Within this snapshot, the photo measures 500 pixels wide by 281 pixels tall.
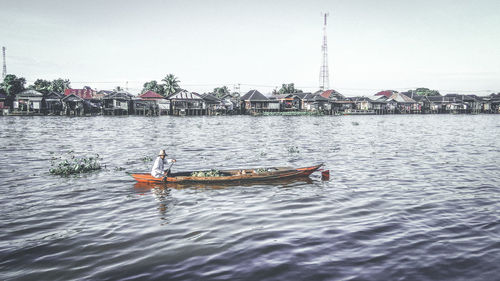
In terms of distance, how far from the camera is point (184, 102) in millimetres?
85438

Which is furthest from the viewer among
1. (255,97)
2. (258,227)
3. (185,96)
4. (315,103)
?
(315,103)

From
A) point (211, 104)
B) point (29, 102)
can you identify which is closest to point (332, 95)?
point (211, 104)

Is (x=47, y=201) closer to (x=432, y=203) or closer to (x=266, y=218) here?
(x=266, y=218)

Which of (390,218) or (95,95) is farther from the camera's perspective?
(95,95)

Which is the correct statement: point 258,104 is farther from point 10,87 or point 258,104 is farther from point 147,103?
point 10,87

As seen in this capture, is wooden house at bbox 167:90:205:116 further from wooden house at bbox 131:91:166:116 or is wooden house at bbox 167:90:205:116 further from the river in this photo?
the river

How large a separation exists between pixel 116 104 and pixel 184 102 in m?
16.4

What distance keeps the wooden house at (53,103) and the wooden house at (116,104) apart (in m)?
10.1

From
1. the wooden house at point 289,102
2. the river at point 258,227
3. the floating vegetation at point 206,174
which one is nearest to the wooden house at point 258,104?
the wooden house at point 289,102

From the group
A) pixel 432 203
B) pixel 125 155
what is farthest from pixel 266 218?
pixel 125 155

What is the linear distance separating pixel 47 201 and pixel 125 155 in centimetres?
1107

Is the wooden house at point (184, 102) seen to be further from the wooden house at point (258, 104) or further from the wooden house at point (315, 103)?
the wooden house at point (315, 103)

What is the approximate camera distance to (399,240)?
27.7 ft

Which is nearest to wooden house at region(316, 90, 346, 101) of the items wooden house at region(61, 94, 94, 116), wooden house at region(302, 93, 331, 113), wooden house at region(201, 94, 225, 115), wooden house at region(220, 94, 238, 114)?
wooden house at region(302, 93, 331, 113)
